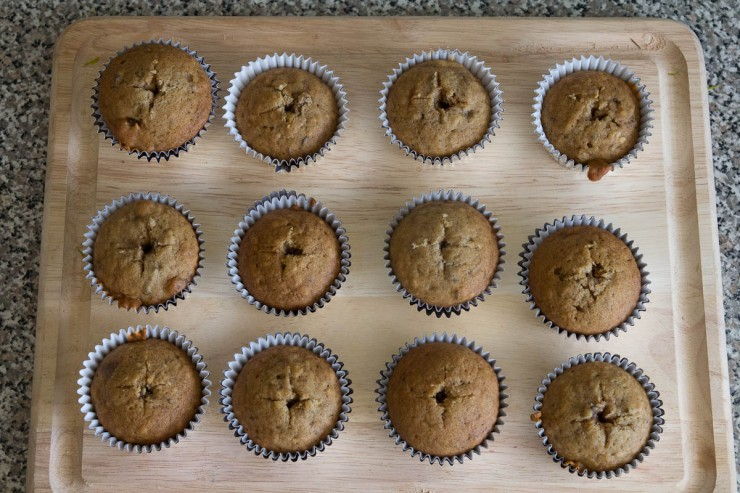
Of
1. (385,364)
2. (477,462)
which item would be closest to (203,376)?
(385,364)

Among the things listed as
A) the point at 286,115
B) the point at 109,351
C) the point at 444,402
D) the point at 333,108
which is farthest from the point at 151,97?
the point at 444,402

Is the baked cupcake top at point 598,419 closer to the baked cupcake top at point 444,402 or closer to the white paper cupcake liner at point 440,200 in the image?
the baked cupcake top at point 444,402

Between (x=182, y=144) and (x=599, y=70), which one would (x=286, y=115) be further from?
(x=599, y=70)

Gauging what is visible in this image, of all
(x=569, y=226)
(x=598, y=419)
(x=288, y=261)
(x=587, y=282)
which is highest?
(x=569, y=226)

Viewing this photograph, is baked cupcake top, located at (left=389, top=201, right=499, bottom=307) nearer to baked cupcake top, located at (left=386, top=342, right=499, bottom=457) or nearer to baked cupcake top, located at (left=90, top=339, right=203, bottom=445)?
baked cupcake top, located at (left=386, top=342, right=499, bottom=457)

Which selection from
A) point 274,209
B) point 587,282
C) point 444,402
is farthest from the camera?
point 274,209
